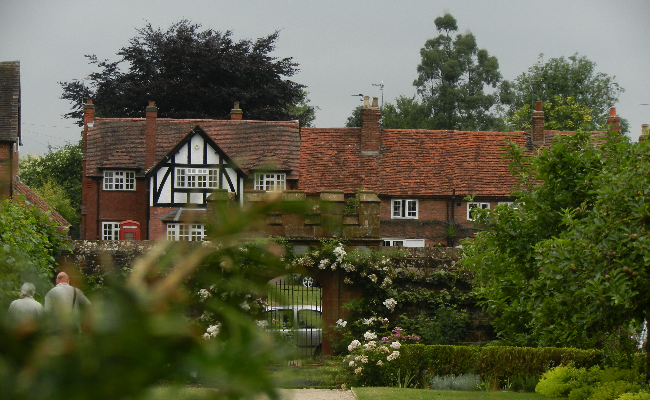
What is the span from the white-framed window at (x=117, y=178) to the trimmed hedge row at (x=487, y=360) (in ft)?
72.1

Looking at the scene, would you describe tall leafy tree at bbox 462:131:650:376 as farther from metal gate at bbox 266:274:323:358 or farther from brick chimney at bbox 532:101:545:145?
brick chimney at bbox 532:101:545:145

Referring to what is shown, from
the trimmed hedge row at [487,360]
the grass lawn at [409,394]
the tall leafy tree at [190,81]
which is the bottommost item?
the grass lawn at [409,394]

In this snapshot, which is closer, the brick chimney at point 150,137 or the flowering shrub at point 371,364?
the flowering shrub at point 371,364

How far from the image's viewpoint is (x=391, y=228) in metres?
30.1

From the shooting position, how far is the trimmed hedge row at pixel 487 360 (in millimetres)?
11281

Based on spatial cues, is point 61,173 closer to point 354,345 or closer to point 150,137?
point 150,137

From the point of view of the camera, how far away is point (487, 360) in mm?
11359

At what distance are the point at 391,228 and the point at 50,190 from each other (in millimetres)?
20022

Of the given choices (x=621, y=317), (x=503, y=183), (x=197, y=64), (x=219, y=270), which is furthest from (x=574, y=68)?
(x=219, y=270)

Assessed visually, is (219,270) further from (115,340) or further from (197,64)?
(197,64)

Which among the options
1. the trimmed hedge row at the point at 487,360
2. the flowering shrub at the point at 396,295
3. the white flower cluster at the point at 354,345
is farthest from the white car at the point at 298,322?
the flowering shrub at the point at 396,295

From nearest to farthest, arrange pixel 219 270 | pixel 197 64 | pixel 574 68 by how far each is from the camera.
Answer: pixel 219 270, pixel 197 64, pixel 574 68

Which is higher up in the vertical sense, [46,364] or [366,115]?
[366,115]

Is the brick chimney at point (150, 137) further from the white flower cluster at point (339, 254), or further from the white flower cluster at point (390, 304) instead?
the white flower cluster at point (390, 304)
